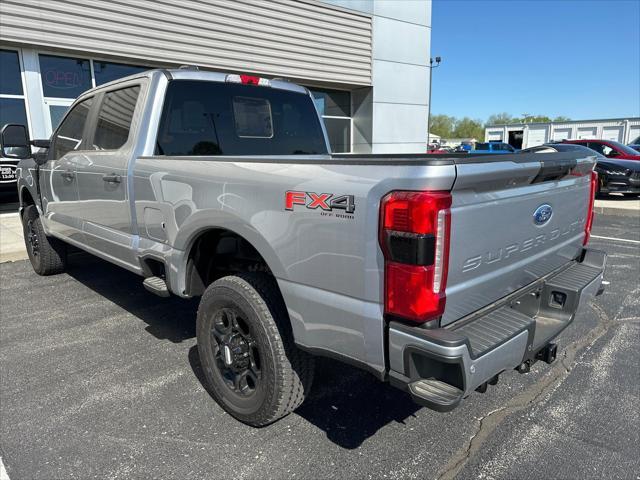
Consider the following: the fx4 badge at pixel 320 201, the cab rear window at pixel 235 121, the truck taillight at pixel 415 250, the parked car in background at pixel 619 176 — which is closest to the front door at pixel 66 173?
the cab rear window at pixel 235 121

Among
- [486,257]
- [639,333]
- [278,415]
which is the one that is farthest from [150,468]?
[639,333]

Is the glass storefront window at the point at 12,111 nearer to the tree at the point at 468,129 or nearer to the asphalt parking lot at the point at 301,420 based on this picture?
the asphalt parking lot at the point at 301,420

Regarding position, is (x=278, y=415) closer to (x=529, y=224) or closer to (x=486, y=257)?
(x=486, y=257)

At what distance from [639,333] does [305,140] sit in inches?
132

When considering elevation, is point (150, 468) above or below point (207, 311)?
below

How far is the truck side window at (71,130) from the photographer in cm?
413

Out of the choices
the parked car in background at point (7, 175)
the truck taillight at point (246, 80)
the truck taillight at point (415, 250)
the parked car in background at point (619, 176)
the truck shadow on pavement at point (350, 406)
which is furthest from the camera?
the parked car in background at point (619, 176)

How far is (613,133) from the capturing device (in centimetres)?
4019

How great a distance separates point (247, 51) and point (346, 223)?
1159cm

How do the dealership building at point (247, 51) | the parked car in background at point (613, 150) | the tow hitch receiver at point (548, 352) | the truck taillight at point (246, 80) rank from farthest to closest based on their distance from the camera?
1. the parked car in background at point (613, 150)
2. the dealership building at point (247, 51)
3. the truck taillight at point (246, 80)
4. the tow hitch receiver at point (548, 352)

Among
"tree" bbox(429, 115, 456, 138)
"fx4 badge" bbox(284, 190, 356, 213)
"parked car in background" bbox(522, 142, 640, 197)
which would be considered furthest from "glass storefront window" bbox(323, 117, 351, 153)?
"tree" bbox(429, 115, 456, 138)

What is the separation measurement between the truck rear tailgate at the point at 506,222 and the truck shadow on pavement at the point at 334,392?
1.08 meters

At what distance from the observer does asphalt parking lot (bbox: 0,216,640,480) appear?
91.0 inches

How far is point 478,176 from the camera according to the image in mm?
1792
